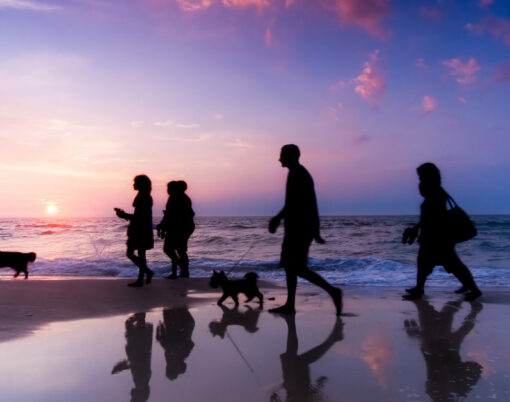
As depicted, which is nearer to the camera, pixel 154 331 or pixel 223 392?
pixel 223 392

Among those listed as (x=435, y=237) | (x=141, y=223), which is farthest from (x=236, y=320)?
(x=141, y=223)

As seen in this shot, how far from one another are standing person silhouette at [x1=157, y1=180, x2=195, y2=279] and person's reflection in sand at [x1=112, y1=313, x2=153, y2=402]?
431 cm

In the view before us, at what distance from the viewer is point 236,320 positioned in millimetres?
4863

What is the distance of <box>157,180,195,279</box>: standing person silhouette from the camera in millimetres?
9180

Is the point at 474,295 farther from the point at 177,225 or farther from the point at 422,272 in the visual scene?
the point at 177,225

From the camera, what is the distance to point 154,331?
430 centimetres

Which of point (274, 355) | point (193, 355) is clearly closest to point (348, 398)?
point (274, 355)

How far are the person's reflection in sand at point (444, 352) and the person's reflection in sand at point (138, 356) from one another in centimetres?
176

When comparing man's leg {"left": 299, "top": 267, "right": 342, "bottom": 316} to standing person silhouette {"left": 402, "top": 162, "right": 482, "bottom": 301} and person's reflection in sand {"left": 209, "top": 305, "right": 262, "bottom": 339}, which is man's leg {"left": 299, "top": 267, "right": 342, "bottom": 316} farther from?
standing person silhouette {"left": 402, "top": 162, "right": 482, "bottom": 301}

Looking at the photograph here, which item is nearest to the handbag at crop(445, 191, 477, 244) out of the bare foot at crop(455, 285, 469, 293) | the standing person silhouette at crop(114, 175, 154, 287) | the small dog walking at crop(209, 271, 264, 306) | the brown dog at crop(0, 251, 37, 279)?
the bare foot at crop(455, 285, 469, 293)

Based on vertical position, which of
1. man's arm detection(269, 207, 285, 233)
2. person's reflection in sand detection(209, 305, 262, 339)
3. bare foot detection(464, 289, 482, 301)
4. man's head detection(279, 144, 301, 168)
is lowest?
person's reflection in sand detection(209, 305, 262, 339)

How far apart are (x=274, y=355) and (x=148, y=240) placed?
514 cm

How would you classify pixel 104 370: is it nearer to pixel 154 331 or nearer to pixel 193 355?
pixel 193 355

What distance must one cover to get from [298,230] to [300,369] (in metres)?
2.21
